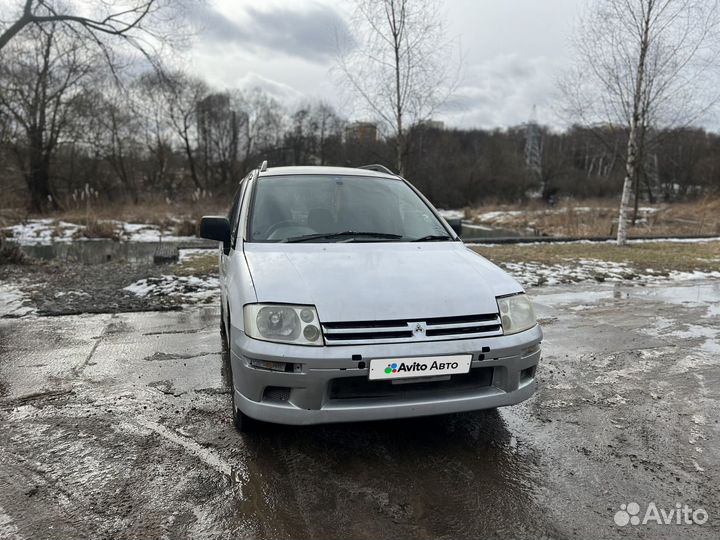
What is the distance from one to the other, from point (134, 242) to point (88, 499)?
14.7 m

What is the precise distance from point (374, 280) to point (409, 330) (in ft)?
1.32

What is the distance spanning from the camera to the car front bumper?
2.44 meters

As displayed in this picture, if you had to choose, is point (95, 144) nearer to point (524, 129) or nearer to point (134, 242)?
point (134, 242)

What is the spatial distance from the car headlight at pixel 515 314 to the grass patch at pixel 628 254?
727cm

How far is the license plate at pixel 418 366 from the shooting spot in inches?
96.6

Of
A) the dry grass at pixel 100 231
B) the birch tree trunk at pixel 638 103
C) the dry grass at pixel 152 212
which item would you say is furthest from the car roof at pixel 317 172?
the dry grass at pixel 152 212

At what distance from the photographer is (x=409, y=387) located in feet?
8.61

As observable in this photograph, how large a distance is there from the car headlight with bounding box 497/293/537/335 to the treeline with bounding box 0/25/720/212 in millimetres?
11083

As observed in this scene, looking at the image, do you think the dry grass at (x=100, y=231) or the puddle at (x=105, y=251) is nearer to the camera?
the puddle at (x=105, y=251)

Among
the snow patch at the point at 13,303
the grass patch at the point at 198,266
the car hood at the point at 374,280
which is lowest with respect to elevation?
the snow patch at the point at 13,303

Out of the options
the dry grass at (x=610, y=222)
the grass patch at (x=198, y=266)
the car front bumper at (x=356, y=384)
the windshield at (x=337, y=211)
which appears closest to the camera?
the car front bumper at (x=356, y=384)

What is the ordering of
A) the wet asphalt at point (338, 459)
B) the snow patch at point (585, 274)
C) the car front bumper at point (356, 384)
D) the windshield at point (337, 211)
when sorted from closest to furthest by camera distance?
the wet asphalt at point (338, 459) < the car front bumper at point (356, 384) < the windshield at point (337, 211) < the snow patch at point (585, 274)

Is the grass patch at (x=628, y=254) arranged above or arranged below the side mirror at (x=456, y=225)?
below

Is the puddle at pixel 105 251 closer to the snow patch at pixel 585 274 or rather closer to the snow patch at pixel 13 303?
the snow patch at pixel 13 303
